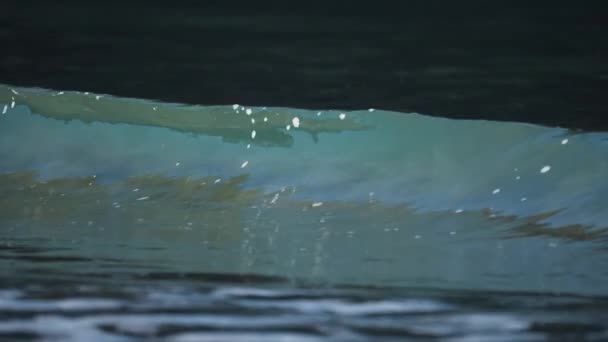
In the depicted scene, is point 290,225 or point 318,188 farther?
point 318,188

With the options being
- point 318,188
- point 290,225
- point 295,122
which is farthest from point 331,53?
point 290,225

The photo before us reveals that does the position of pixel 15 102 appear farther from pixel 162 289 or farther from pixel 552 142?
pixel 162 289

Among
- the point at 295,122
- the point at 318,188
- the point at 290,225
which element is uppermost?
the point at 295,122

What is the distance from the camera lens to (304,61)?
182 inches

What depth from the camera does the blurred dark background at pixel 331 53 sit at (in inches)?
166

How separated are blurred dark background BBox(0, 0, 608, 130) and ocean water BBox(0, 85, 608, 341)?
717mm

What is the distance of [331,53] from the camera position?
469 centimetres

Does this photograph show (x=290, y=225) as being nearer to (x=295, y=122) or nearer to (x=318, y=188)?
(x=318, y=188)

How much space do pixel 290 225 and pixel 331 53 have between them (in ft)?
7.37

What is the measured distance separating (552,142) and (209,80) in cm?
188

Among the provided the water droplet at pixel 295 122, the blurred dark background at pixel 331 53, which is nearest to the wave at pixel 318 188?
the water droplet at pixel 295 122

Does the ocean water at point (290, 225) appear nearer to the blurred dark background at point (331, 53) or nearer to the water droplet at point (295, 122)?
the water droplet at point (295, 122)

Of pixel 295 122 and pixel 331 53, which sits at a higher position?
pixel 331 53

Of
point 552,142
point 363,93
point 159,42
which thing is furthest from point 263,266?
point 159,42
